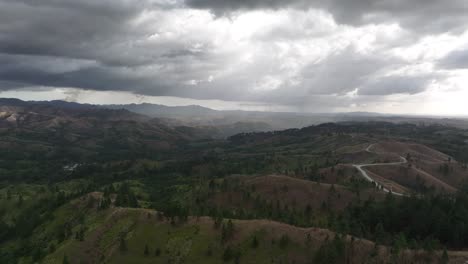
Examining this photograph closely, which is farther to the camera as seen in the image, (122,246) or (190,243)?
(122,246)

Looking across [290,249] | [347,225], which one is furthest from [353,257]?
[347,225]

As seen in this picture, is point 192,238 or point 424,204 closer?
point 192,238

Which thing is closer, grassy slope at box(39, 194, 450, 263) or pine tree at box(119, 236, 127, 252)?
grassy slope at box(39, 194, 450, 263)

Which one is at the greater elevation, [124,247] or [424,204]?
[424,204]

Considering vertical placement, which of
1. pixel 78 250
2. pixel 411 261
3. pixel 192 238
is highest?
pixel 411 261

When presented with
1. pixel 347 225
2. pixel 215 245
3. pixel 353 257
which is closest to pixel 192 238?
pixel 215 245

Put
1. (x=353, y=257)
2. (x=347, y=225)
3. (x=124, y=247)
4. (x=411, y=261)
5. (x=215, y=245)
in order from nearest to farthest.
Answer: (x=411, y=261) < (x=353, y=257) < (x=215, y=245) < (x=124, y=247) < (x=347, y=225)

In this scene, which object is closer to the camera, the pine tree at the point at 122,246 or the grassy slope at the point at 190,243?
the grassy slope at the point at 190,243

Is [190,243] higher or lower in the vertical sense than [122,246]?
higher

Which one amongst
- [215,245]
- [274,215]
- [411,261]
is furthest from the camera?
[274,215]

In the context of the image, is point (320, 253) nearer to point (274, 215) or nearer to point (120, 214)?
point (274, 215)
